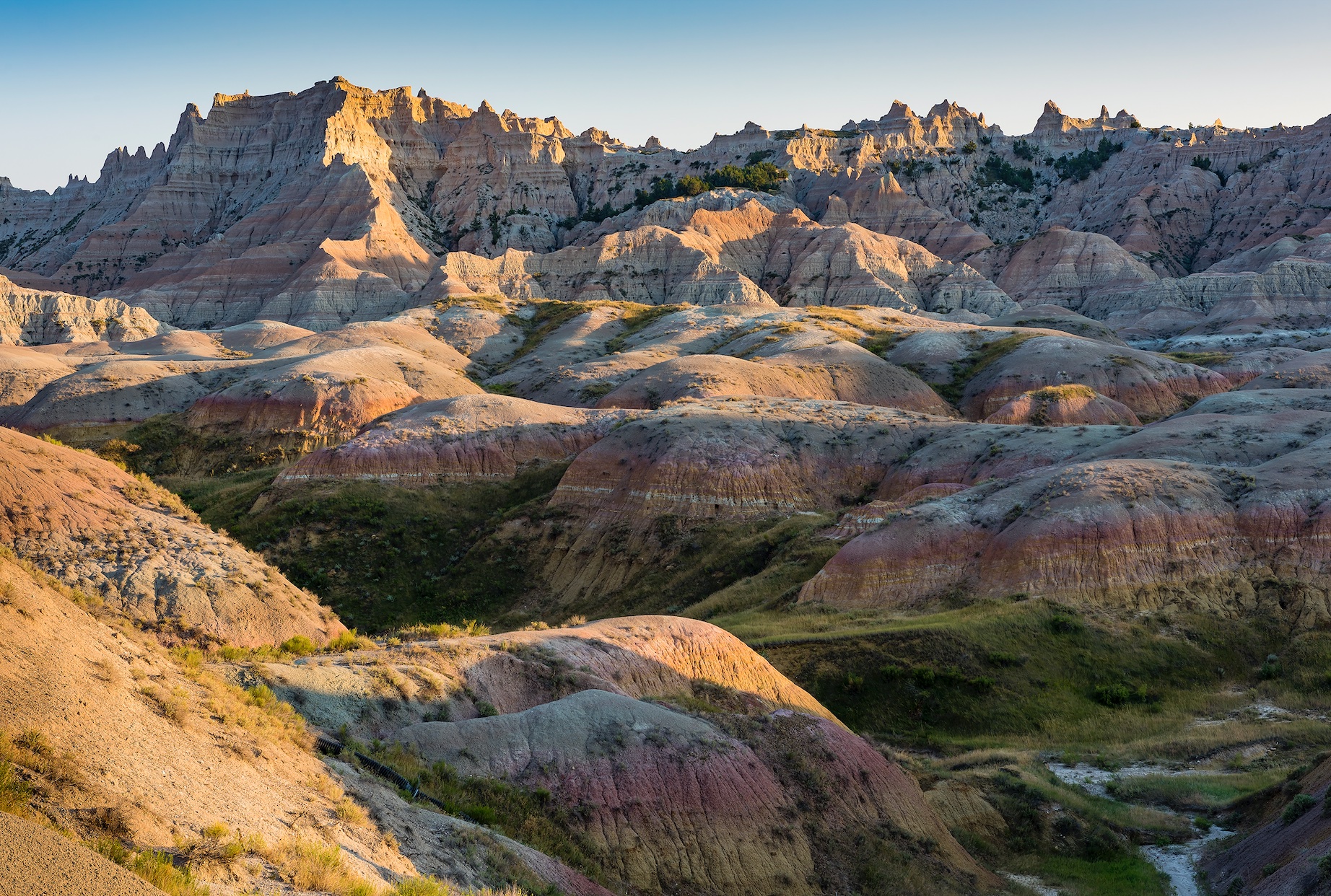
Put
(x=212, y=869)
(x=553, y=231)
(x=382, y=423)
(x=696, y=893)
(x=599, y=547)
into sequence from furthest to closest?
1. (x=553, y=231)
2. (x=382, y=423)
3. (x=599, y=547)
4. (x=696, y=893)
5. (x=212, y=869)

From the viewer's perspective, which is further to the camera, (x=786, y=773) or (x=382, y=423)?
(x=382, y=423)

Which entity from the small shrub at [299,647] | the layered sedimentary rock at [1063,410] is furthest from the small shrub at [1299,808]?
the layered sedimentary rock at [1063,410]

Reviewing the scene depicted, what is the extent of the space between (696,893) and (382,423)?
53.5 m

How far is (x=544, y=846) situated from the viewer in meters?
15.7

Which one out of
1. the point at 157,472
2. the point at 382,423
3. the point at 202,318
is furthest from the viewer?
the point at 202,318

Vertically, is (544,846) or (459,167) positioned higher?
(459,167)

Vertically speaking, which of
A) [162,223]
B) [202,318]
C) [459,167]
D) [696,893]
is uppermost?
[459,167]

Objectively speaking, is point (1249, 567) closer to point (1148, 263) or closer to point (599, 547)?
point (599, 547)

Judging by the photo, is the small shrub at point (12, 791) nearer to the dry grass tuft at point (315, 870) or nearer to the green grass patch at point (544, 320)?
the dry grass tuft at point (315, 870)

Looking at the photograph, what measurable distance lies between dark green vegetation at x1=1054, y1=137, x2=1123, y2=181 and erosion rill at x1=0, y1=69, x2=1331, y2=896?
199ft

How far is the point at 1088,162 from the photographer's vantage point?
7736 inches

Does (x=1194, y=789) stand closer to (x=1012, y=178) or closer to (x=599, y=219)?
(x=599, y=219)

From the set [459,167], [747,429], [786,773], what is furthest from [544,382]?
[459,167]

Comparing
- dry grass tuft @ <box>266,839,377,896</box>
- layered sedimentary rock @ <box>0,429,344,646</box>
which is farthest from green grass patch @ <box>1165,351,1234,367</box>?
dry grass tuft @ <box>266,839,377,896</box>
